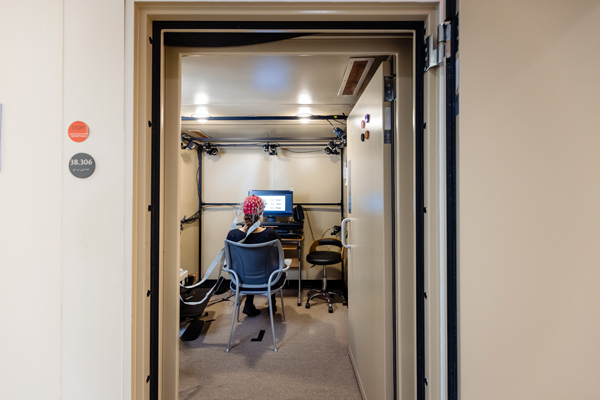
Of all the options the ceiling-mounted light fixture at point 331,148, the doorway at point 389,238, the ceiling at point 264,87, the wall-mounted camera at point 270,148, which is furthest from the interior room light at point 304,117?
the doorway at point 389,238

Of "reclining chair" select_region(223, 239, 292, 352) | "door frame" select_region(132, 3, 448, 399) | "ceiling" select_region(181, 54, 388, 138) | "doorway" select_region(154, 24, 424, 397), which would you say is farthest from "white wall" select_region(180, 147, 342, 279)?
"door frame" select_region(132, 3, 448, 399)

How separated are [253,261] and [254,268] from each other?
0.08m

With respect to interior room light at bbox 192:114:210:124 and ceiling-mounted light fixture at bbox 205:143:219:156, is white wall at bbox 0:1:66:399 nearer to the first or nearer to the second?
interior room light at bbox 192:114:210:124

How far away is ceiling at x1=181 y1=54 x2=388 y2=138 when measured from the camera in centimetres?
163

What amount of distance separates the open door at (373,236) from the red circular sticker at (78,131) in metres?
1.11

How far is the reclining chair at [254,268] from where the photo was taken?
2407mm

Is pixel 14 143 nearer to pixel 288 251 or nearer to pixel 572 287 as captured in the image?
pixel 572 287

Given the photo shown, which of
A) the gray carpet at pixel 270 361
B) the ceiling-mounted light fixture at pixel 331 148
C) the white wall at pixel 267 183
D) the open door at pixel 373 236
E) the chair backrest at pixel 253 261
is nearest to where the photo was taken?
the open door at pixel 373 236

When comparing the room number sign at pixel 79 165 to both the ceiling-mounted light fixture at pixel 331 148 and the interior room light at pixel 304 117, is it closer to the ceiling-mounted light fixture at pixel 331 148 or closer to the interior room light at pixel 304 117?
the interior room light at pixel 304 117

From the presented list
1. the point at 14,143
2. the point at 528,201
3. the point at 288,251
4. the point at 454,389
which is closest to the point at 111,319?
the point at 14,143

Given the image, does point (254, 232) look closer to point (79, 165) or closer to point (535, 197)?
point (79, 165)

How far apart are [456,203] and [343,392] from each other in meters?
1.77

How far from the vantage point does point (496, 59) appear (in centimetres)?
73

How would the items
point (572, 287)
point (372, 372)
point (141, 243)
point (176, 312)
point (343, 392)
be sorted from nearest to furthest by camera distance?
point (572, 287), point (141, 243), point (176, 312), point (372, 372), point (343, 392)
